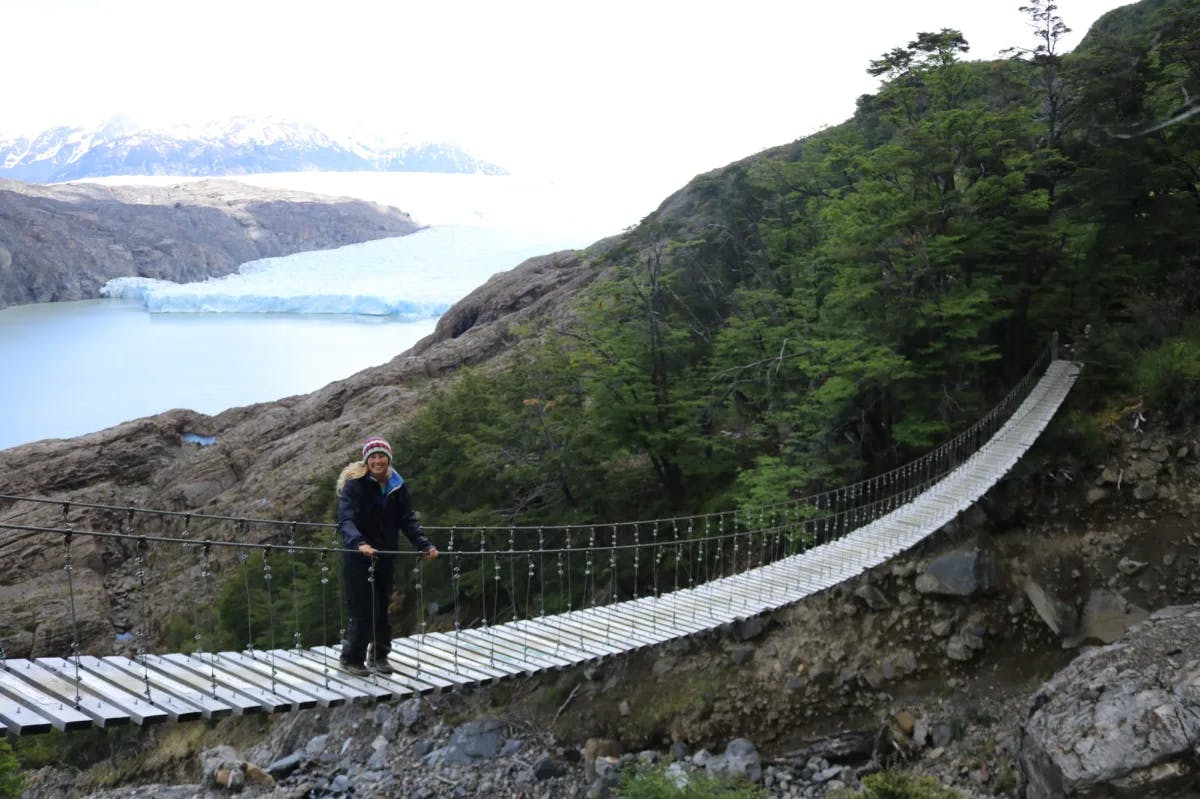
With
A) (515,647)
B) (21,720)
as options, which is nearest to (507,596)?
(515,647)

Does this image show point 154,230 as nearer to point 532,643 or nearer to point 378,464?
point 532,643

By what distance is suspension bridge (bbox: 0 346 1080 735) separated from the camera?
→ 387 centimetres

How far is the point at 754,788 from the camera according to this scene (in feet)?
21.5

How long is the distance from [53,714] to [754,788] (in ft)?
15.6

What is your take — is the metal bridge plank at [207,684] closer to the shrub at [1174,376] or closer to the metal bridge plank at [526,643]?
the metal bridge plank at [526,643]

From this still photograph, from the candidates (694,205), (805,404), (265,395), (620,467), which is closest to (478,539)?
(620,467)

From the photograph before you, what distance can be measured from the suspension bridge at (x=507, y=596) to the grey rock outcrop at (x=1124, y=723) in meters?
1.76

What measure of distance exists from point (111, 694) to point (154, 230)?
54688mm

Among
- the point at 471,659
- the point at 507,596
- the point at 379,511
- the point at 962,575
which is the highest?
the point at 379,511

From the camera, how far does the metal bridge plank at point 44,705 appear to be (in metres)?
3.38

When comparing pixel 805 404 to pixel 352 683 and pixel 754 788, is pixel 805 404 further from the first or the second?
pixel 352 683

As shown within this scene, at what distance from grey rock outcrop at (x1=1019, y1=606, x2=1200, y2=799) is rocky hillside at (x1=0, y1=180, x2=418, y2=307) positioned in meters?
50.8

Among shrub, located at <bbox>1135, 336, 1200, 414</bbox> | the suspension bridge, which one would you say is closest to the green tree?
the suspension bridge

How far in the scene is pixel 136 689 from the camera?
3869 mm
